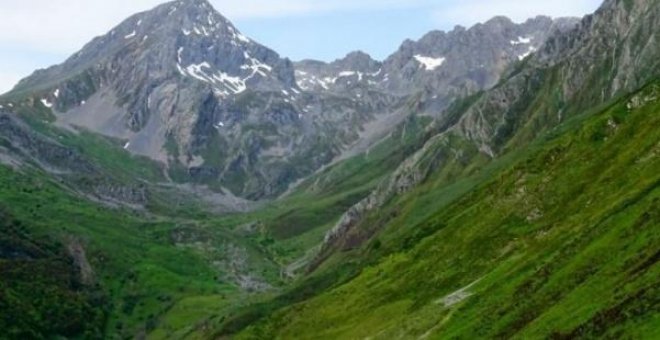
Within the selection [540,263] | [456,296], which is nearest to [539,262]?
[540,263]

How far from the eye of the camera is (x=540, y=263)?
11150cm

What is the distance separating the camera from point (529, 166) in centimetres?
17262

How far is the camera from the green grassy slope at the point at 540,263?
84.3m

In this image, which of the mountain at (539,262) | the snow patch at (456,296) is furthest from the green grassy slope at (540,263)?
the snow patch at (456,296)

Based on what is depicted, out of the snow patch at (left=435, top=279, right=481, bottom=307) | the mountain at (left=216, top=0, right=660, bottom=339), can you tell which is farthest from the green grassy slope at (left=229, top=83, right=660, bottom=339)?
the snow patch at (left=435, top=279, right=481, bottom=307)

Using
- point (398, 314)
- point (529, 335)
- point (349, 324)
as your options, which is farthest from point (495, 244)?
point (529, 335)

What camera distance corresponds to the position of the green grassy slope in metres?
84.3

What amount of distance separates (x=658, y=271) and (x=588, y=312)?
7.53 metres

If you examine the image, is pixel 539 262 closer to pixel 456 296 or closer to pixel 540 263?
pixel 540 263

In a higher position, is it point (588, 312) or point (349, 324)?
point (588, 312)

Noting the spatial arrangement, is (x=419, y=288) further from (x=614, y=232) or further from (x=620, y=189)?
(x=614, y=232)

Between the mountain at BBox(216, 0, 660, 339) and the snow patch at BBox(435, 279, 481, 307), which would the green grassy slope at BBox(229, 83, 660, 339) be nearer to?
the mountain at BBox(216, 0, 660, 339)

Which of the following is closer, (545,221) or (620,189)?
(620,189)

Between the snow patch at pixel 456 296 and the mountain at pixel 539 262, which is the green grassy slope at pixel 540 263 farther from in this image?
the snow patch at pixel 456 296
